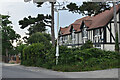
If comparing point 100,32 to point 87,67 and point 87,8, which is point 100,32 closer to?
point 87,8

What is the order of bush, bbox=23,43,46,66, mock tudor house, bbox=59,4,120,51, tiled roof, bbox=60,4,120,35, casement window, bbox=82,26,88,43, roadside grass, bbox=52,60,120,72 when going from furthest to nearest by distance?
casement window, bbox=82,26,88,43
tiled roof, bbox=60,4,120,35
mock tudor house, bbox=59,4,120,51
bush, bbox=23,43,46,66
roadside grass, bbox=52,60,120,72

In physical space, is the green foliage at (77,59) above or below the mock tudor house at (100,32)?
below

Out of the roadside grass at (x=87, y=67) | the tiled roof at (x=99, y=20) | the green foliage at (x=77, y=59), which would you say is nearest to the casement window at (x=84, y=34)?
the tiled roof at (x=99, y=20)

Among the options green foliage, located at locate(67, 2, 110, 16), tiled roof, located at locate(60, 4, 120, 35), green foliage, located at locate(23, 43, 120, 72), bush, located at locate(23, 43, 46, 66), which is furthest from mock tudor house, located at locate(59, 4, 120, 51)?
bush, located at locate(23, 43, 46, 66)

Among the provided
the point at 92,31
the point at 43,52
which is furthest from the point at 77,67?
the point at 92,31

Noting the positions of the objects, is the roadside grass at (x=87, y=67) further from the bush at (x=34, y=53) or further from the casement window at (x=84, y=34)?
the casement window at (x=84, y=34)

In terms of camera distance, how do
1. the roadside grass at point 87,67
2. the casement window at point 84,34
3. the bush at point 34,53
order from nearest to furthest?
the roadside grass at point 87,67 < the bush at point 34,53 < the casement window at point 84,34

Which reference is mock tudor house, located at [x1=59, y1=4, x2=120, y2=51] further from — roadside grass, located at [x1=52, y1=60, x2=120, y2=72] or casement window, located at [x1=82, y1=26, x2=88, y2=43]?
roadside grass, located at [x1=52, y1=60, x2=120, y2=72]

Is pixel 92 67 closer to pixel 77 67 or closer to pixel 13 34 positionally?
pixel 77 67

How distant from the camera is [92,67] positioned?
56.2 feet

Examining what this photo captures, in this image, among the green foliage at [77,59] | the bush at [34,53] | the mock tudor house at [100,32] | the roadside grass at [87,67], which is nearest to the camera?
the roadside grass at [87,67]

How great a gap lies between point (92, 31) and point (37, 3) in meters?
11.0

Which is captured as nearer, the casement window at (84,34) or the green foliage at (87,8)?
the green foliage at (87,8)

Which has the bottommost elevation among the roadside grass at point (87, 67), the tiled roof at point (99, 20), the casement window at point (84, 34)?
the roadside grass at point (87, 67)
